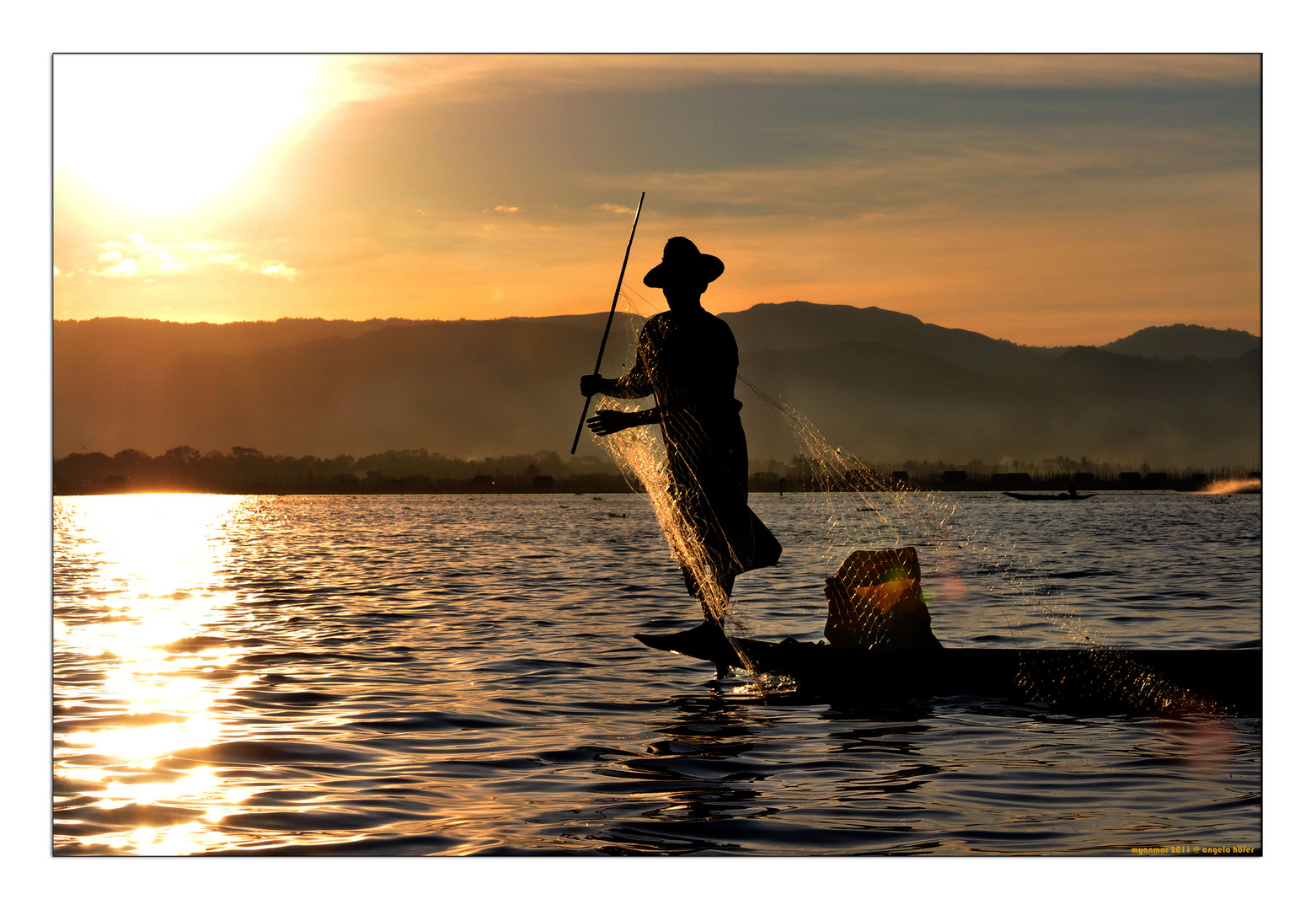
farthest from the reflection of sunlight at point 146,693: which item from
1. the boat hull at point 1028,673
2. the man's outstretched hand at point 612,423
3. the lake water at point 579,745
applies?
the boat hull at point 1028,673

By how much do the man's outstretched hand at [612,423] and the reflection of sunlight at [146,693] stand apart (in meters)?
3.07

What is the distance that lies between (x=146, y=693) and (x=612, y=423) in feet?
12.7

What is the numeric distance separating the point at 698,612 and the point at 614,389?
6230mm

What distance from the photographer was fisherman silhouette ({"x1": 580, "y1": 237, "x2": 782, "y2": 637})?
315 inches

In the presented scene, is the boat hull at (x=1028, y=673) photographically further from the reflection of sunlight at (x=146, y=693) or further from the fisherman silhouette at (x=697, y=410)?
the reflection of sunlight at (x=146, y=693)

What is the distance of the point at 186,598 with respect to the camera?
16.0m

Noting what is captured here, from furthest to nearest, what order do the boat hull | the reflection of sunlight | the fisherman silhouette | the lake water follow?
1. the fisherman silhouette
2. the boat hull
3. the reflection of sunlight
4. the lake water

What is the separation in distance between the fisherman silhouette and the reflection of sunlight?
3363 millimetres

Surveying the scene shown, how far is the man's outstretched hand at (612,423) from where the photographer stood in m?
8.04

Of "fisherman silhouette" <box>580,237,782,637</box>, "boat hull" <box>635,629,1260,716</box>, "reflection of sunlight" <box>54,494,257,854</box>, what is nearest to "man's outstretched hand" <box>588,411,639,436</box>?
"fisherman silhouette" <box>580,237,782,637</box>

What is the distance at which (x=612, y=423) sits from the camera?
A: 805 centimetres

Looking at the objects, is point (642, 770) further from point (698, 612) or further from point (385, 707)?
point (698, 612)

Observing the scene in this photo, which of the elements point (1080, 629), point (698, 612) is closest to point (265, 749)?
point (698, 612)

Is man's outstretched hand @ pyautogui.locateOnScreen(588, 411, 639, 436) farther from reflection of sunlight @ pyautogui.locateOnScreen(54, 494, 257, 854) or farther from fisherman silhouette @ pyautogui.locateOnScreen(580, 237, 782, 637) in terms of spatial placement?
reflection of sunlight @ pyautogui.locateOnScreen(54, 494, 257, 854)
